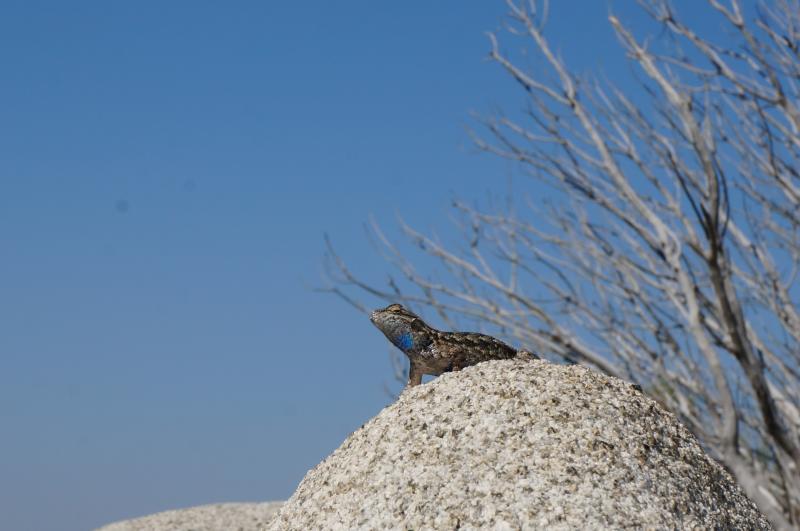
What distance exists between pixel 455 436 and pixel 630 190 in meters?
4.77

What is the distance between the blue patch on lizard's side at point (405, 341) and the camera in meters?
4.36

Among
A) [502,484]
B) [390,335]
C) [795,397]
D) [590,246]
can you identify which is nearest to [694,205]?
[590,246]

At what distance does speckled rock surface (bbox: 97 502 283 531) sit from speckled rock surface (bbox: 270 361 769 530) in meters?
6.12

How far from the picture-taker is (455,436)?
11.3 feet

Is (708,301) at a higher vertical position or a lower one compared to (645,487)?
higher

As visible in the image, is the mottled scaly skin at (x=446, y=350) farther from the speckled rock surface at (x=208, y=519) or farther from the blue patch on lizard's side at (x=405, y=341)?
the speckled rock surface at (x=208, y=519)

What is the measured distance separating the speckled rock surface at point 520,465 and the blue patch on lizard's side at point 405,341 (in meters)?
0.47

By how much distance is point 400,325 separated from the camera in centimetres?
444

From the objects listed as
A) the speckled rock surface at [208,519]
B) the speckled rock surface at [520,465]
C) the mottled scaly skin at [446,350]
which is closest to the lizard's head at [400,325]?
the mottled scaly skin at [446,350]

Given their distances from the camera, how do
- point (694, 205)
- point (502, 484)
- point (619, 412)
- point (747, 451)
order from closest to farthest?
point (502, 484)
point (619, 412)
point (694, 205)
point (747, 451)

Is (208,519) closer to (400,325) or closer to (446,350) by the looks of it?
(400,325)

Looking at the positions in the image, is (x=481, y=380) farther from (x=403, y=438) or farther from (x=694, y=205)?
(x=694, y=205)

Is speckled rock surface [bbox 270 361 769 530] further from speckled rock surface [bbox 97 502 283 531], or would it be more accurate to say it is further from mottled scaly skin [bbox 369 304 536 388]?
speckled rock surface [bbox 97 502 283 531]

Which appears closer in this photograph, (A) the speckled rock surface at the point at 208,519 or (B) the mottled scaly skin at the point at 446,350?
(B) the mottled scaly skin at the point at 446,350
